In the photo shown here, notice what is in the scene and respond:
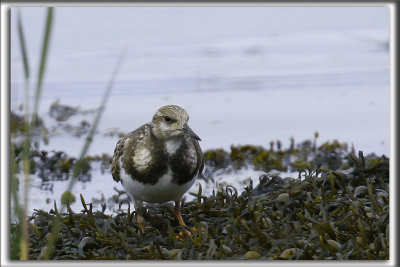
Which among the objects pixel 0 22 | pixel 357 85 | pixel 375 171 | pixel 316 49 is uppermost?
pixel 316 49

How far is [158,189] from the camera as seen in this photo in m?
4.18

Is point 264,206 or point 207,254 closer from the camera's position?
point 207,254

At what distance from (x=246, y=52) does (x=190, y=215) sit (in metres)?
5.36

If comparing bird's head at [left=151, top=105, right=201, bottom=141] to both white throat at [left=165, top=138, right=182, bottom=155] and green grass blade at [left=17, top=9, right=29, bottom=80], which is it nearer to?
white throat at [left=165, top=138, right=182, bottom=155]

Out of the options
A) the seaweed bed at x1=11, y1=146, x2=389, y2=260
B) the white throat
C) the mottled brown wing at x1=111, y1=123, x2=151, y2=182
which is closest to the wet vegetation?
the seaweed bed at x1=11, y1=146, x2=389, y2=260

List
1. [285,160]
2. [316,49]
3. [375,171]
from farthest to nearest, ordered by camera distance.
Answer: [316,49] < [285,160] < [375,171]

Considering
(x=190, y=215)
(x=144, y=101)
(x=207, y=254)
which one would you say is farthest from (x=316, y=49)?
(x=207, y=254)

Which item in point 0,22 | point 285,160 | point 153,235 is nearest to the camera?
point 0,22

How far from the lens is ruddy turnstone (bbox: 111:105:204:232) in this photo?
13.7 ft

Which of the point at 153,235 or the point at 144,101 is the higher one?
the point at 144,101

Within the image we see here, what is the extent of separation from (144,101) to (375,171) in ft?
12.2

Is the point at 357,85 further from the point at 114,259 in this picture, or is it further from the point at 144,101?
the point at 114,259

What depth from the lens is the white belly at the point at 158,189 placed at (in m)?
4.16

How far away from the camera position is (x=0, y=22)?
2.91 meters
